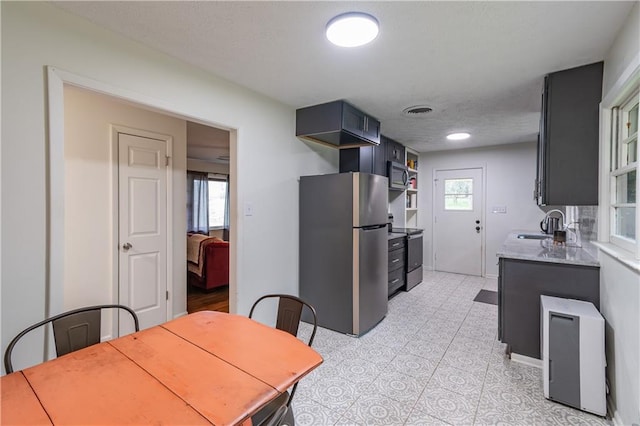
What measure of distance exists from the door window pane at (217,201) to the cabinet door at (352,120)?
475 centimetres

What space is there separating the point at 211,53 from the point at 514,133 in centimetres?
411

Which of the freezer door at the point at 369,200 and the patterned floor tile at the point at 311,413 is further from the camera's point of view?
the freezer door at the point at 369,200

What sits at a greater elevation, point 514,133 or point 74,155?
point 514,133

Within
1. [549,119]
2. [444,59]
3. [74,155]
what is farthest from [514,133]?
[74,155]

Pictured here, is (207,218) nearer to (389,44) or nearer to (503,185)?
(389,44)

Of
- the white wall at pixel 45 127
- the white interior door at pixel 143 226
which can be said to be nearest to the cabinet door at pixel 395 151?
the white wall at pixel 45 127

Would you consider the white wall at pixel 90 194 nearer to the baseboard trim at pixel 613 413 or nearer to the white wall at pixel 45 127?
the white wall at pixel 45 127

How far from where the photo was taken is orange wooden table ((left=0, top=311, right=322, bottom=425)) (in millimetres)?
878

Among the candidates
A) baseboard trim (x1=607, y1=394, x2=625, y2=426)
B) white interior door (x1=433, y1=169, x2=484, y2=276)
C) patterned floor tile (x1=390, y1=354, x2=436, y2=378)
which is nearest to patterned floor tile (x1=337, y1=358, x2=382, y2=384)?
patterned floor tile (x1=390, y1=354, x2=436, y2=378)

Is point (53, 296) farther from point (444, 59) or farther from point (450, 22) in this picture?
point (444, 59)

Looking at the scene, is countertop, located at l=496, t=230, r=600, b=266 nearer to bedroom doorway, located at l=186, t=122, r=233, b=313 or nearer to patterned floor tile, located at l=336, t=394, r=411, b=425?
patterned floor tile, located at l=336, t=394, r=411, b=425

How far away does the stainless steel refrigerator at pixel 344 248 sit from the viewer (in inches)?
114

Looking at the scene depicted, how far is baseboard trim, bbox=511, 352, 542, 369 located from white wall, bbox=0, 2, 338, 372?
2.14m

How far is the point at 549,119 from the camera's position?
223 centimetres
